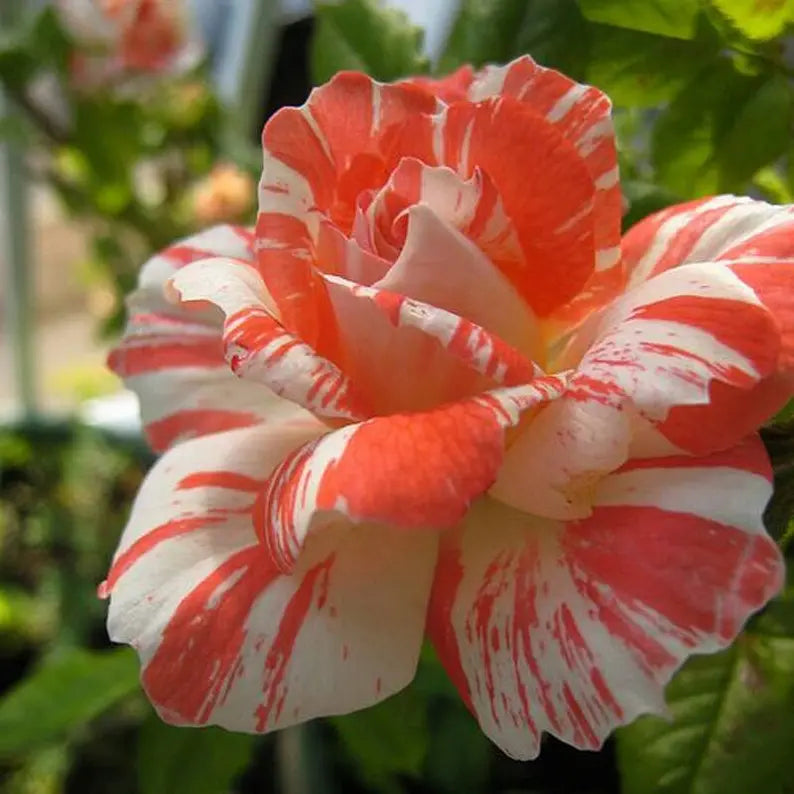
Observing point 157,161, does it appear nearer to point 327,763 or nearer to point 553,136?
point 327,763

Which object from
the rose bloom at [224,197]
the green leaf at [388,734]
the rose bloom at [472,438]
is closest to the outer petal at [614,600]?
the rose bloom at [472,438]

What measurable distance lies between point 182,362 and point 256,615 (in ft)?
0.30

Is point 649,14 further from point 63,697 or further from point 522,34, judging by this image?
point 63,697

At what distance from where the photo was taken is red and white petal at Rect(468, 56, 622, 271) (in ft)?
0.74

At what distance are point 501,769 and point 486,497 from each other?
422 millimetres

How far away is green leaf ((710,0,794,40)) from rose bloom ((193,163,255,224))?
53cm

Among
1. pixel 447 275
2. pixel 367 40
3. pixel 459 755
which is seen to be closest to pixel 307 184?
pixel 447 275

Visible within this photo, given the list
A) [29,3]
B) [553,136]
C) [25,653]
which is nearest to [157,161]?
[29,3]

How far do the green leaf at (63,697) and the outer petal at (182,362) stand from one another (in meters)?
0.17

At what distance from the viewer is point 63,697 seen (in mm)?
428

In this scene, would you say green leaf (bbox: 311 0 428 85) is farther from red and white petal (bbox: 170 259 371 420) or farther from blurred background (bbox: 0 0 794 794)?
red and white petal (bbox: 170 259 371 420)

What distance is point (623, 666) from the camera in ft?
0.59

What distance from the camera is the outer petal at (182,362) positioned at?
0.88 ft

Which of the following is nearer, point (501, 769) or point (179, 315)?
point (179, 315)
